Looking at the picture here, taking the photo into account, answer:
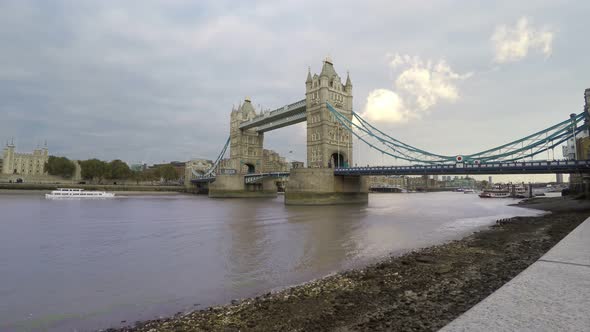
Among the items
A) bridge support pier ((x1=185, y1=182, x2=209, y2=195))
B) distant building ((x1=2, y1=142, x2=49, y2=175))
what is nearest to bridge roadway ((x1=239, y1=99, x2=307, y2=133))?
bridge support pier ((x1=185, y1=182, x2=209, y2=195))

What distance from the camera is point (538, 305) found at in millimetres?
2285

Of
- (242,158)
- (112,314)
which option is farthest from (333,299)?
(242,158)

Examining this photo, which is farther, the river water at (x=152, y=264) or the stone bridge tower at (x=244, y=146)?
the stone bridge tower at (x=244, y=146)

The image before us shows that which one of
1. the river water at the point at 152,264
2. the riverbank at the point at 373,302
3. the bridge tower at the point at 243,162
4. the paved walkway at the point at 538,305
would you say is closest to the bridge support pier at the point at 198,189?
the bridge tower at the point at 243,162

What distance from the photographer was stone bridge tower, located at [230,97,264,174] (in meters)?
59.8

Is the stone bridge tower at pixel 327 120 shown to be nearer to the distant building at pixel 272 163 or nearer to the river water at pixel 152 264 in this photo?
the river water at pixel 152 264

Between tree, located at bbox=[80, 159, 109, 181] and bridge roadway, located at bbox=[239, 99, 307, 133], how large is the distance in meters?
34.2

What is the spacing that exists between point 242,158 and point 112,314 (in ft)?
179

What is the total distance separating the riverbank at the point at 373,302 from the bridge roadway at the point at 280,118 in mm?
38305

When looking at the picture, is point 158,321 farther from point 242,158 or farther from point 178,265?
point 242,158

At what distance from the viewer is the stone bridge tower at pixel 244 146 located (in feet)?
196

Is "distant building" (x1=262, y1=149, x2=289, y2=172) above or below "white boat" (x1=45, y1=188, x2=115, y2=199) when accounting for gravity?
above

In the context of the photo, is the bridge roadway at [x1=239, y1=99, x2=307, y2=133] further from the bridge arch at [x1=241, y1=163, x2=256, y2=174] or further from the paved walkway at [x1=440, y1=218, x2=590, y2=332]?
the paved walkway at [x1=440, y1=218, x2=590, y2=332]

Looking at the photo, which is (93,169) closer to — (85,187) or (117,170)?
(117,170)
